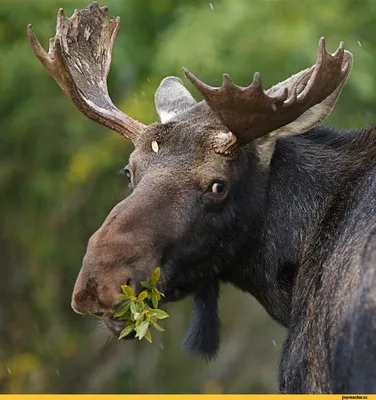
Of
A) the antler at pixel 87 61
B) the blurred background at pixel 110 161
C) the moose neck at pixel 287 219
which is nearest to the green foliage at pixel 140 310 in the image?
the moose neck at pixel 287 219

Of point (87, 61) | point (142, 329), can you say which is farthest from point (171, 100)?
point (142, 329)

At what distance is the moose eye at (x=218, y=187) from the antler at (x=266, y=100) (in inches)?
7.0

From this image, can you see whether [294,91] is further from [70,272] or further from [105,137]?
[70,272]

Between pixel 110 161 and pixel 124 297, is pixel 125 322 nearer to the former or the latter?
pixel 124 297

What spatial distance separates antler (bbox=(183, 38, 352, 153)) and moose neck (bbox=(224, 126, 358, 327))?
1.24 feet

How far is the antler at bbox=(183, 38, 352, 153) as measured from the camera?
5793mm

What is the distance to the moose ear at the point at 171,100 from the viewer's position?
687cm

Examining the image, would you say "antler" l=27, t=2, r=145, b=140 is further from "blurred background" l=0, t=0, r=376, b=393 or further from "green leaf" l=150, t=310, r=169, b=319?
"blurred background" l=0, t=0, r=376, b=393

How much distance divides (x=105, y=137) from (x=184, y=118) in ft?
21.4

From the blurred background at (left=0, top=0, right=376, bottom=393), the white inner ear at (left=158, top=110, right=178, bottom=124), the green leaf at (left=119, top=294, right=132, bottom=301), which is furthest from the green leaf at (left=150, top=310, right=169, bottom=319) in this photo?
the blurred background at (left=0, top=0, right=376, bottom=393)

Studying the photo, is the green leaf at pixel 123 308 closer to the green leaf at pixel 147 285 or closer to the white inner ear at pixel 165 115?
the green leaf at pixel 147 285

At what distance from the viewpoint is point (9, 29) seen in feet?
42.2

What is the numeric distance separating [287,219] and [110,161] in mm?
6506

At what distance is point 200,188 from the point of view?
599 cm
